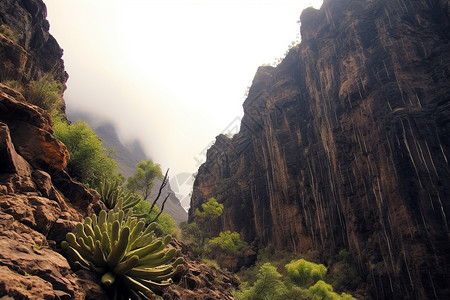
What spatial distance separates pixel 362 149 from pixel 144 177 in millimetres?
24504

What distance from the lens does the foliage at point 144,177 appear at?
31.3 meters

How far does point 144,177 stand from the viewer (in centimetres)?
3180

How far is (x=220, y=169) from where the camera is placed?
2066 inches

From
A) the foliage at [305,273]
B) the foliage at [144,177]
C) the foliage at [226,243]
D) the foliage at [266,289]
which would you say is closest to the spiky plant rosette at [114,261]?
the foliage at [266,289]

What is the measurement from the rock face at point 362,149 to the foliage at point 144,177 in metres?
16.4

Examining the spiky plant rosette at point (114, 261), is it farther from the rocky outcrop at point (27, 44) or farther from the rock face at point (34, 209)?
the rocky outcrop at point (27, 44)

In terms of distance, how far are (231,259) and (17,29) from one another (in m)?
30.0

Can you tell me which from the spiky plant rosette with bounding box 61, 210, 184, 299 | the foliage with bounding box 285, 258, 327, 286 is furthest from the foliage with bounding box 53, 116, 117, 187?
the foliage with bounding box 285, 258, 327, 286

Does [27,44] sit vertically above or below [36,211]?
above

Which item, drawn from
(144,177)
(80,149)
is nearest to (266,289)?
(80,149)

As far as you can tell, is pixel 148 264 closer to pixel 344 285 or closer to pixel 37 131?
pixel 37 131

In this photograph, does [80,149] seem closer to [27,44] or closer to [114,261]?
[114,261]

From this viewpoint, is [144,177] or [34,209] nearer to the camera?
[34,209]

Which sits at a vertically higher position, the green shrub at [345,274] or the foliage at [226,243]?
the foliage at [226,243]
